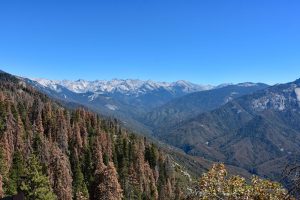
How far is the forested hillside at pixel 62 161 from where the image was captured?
109 m

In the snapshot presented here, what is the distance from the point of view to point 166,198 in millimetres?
187500

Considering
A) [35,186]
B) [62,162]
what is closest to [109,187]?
[62,162]

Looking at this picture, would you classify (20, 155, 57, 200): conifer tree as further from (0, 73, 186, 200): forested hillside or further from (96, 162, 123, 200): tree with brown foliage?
(96, 162, 123, 200): tree with brown foliage

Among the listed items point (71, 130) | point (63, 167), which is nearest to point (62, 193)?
point (63, 167)

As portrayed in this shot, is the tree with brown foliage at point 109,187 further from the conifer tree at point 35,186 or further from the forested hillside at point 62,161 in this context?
the conifer tree at point 35,186

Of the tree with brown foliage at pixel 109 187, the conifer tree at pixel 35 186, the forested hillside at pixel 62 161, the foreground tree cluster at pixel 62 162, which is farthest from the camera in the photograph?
the tree with brown foliage at pixel 109 187

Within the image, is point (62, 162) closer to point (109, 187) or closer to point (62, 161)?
point (62, 161)

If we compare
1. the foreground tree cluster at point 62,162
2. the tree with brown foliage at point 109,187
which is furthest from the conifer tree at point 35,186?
the tree with brown foliage at point 109,187

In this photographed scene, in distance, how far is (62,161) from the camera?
433 feet

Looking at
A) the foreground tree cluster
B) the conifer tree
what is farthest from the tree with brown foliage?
the conifer tree

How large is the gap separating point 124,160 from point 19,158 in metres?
70.6

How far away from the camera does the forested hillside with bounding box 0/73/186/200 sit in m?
109

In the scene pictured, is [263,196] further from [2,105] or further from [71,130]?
[71,130]

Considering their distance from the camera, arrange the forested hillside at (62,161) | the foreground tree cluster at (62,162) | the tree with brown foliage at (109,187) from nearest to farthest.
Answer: the foreground tree cluster at (62,162) → the forested hillside at (62,161) → the tree with brown foliage at (109,187)
